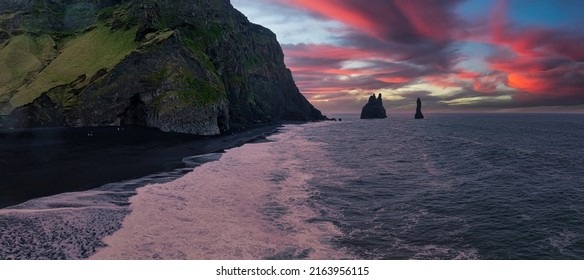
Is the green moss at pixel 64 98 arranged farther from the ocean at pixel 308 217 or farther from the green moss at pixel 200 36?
the ocean at pixel 308 217

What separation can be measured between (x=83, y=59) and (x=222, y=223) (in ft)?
335

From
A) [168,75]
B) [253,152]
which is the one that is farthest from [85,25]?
[253,152]

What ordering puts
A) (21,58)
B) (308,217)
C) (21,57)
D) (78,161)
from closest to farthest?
(308,217)
(78,161)
(21,58)
(21,57)

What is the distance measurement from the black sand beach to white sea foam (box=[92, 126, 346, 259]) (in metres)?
6.97

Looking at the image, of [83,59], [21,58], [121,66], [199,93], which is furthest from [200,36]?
[21,58]

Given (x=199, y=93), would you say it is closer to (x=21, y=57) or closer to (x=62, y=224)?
(x=21, y=57)

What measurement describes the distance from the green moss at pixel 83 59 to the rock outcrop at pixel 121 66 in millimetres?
391

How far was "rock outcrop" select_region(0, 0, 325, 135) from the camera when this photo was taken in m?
84.4

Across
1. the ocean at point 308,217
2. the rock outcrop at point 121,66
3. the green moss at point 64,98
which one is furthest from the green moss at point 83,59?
the ocean at point 308,217

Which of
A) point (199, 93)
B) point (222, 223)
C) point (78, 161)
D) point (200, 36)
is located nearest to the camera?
point (222, 223)

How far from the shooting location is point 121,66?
86.3 meters

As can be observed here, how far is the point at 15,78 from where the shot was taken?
330 feet

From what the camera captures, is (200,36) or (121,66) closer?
(121,66)

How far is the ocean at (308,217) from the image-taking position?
16.2 metres
